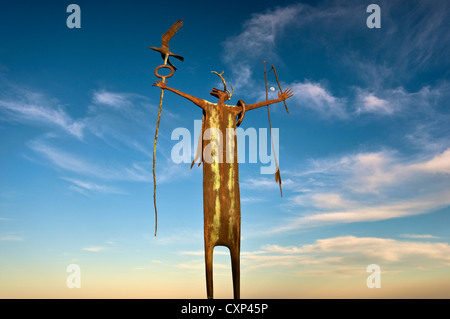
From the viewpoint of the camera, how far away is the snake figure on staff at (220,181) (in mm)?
6773

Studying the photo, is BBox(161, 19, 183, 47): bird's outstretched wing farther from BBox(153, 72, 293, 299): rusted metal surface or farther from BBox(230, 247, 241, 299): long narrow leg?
BBox(230, 247, 241, 299): long narrow leg

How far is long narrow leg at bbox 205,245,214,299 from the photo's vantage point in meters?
6.47

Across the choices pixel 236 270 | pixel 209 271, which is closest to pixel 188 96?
pixel 209 271

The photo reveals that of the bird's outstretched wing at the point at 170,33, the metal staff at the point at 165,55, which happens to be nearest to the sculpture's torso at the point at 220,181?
the metal staff at the point at 165,55

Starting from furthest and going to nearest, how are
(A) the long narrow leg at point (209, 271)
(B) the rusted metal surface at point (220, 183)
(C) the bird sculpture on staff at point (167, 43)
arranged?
(C) the bird sculpture on staff at point (167, 43)
(B) the rusted metal surface at point (220, 183)
(A) the long narrow leg at point (209, 271)

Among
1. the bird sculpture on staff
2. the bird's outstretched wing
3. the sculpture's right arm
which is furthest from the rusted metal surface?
the bird's outstretched wing

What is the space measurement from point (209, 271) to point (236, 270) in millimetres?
570

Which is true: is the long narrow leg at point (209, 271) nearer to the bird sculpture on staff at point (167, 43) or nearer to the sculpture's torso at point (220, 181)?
the sculpture's torso at point (220, 181)

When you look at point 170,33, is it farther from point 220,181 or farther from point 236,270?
point 236,270
